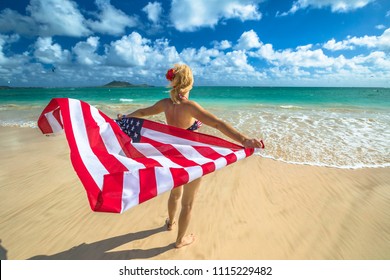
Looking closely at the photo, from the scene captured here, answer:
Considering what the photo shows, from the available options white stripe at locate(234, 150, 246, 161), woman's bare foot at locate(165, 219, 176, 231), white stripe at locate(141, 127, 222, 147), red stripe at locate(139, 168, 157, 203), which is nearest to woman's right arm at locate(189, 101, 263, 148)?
white stripe at locate(234, 150, 246, 161)

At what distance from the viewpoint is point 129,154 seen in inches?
106

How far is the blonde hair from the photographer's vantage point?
240cm

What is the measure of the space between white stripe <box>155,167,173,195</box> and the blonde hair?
30.9 inches

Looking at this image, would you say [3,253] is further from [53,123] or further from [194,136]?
[194,136]

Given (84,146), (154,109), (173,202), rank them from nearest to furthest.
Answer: (84,146) < (154,109) < (173,202)

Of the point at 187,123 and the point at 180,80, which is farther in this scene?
the point at 187,123

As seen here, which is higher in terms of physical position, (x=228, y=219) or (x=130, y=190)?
(x=130, y=190)

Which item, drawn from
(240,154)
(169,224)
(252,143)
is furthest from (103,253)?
(252,143)

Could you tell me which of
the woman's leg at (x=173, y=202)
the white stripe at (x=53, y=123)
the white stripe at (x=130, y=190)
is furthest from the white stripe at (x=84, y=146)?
the woman's leg at (x=173, y=202)

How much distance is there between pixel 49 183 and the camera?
5039 mm

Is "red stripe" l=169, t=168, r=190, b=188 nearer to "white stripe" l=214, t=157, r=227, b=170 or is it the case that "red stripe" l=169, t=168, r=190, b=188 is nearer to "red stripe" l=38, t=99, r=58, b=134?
"white stripe" l=214, t=157, r=227, b=170

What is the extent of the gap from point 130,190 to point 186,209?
981 millimetres

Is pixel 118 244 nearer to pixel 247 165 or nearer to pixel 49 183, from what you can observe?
pixel 49 183
